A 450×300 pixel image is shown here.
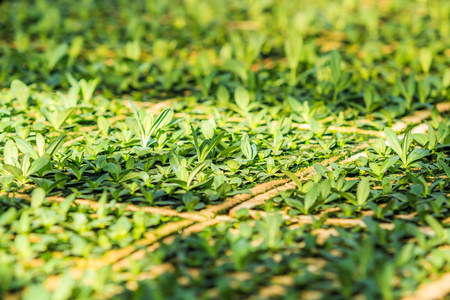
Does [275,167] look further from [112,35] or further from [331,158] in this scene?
[112,35]

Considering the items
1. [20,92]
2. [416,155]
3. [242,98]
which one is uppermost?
[20,92]

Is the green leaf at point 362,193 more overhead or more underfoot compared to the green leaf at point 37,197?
more underfoot

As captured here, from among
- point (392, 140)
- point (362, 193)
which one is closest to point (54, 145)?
point (362, 193)

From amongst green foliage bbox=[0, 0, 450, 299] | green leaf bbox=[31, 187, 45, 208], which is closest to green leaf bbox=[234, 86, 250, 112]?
green foliage bbox=[0, 0, 450, 299]

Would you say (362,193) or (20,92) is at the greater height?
(20,92)

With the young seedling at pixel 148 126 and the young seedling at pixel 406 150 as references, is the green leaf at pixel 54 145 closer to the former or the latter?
the young seedling at pixel 148 126

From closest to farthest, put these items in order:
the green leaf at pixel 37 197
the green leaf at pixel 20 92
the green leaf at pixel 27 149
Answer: the green leaf at pixel 37 197
the green leaf at pixel 27 149
the green leaf at pixel 20 92

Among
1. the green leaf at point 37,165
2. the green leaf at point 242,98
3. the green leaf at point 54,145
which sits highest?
the green leaf at point 54,145

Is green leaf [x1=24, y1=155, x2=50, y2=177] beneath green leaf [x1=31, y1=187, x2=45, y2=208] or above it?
above

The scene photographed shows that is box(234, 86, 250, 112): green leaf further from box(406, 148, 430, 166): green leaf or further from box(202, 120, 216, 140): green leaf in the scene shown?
box(406, 148, 430, 166): green leaf

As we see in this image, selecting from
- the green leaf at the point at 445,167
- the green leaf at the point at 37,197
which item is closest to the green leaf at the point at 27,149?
the green leaf at the point at 37,197

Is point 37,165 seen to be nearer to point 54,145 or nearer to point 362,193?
point 54,145

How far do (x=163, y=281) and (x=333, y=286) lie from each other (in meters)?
0.43

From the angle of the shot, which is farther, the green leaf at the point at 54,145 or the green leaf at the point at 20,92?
the green leaf at the point at 20,92
